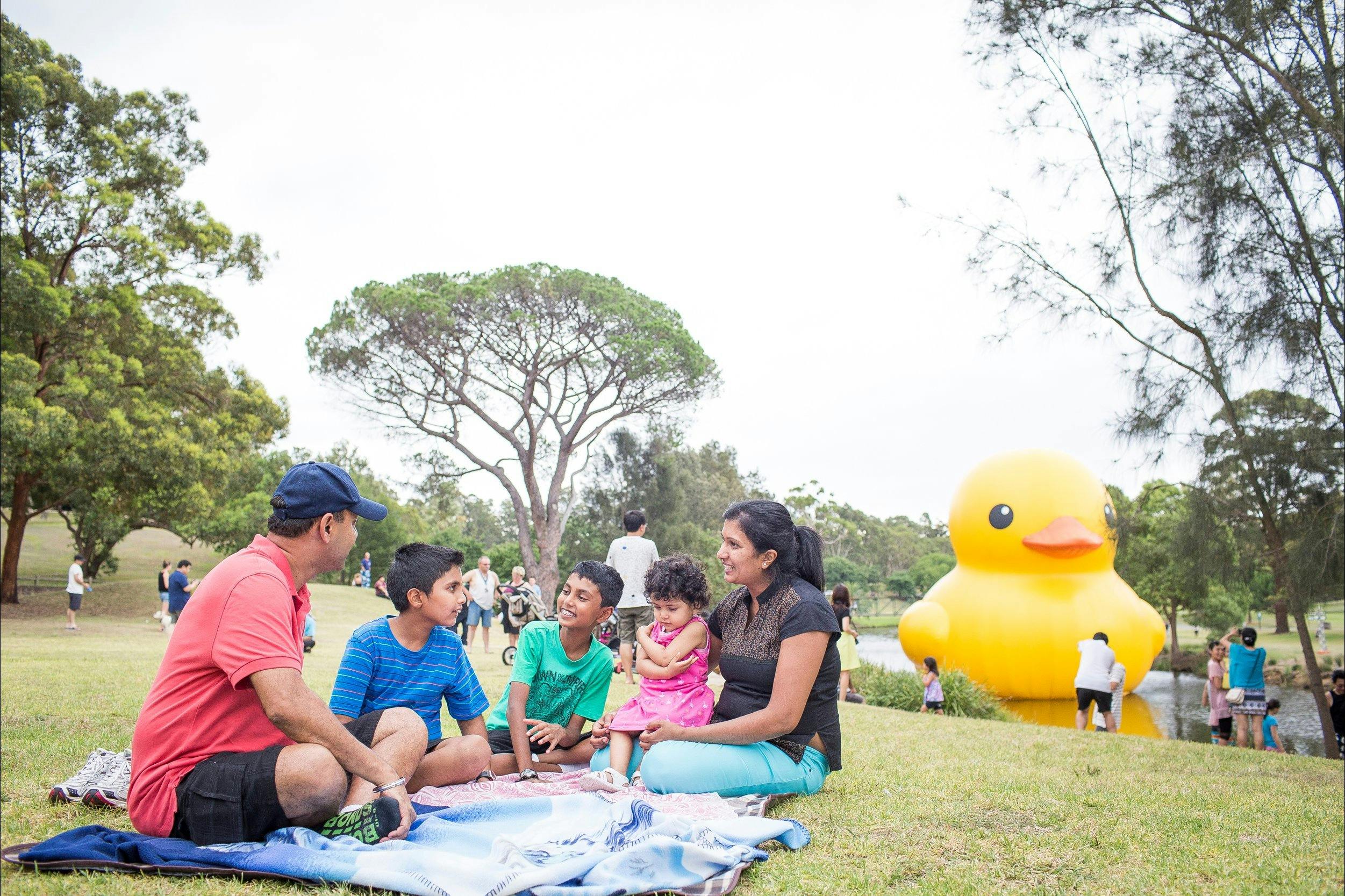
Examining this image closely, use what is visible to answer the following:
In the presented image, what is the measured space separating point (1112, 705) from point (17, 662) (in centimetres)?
1106

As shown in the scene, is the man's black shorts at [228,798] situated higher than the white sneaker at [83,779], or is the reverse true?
the man's black shorts at [228,798]

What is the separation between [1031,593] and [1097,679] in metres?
2.70

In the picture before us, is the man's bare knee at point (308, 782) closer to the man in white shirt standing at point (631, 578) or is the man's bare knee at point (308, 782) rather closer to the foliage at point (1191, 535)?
the man in white shirt standing at point (631, 578)

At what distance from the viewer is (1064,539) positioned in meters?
11.8

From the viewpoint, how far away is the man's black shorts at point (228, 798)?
2.53m

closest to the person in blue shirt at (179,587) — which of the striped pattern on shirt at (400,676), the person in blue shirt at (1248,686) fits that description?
the striped pattern on shirt at (400,676)

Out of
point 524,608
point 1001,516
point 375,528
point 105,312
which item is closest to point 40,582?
Answer: point 375,528

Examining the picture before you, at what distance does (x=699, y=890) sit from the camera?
243 cm

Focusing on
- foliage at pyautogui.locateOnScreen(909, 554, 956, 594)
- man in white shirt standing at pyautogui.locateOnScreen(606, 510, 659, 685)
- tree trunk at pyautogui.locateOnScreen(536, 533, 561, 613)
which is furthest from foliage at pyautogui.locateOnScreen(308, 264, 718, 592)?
foliage at pyautogui.locateOnScreen(909, 554, 956, 594)

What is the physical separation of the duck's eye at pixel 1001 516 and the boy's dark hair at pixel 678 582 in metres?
9.46

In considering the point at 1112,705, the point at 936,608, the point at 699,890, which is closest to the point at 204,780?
the point at 699,890

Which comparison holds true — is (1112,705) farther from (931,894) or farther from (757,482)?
(757,482)

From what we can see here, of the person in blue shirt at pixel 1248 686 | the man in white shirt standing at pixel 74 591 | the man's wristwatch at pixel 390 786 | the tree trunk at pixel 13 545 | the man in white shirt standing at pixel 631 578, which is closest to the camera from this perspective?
the man's wristwatch at pixel 390 786

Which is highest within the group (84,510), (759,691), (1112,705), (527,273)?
(527,273)
